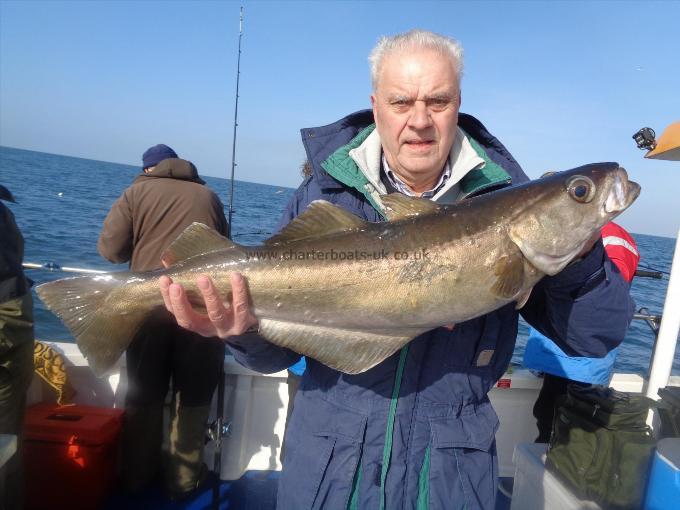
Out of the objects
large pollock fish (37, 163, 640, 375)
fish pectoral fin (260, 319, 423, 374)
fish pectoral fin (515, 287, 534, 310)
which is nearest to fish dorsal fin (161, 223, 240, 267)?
large pollock fish (37, 163, 640, 375)

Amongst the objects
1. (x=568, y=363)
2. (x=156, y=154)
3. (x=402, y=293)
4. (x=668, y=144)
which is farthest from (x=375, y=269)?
(x=156, y=154)

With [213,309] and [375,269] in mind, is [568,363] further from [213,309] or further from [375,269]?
[213,309]

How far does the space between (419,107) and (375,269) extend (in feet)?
2.78

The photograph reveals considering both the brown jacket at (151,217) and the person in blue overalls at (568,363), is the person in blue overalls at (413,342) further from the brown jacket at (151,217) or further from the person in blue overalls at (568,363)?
the brown jacket at (151,217)

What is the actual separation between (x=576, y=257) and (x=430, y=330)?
757 mm

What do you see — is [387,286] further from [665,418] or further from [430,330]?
[665,418]

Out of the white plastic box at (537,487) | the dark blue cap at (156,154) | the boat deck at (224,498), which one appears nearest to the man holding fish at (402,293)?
the white plastic box at (537,487)

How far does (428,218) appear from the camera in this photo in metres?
2.46

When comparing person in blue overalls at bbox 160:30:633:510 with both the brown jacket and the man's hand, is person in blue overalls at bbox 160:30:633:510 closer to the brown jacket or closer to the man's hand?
the man's hand

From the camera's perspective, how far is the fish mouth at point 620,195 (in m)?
2.22

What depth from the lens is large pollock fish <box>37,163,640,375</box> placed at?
2285mm

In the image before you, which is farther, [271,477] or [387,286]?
[271,477]

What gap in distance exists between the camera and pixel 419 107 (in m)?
2.46

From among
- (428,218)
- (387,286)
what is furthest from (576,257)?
(387,286)
